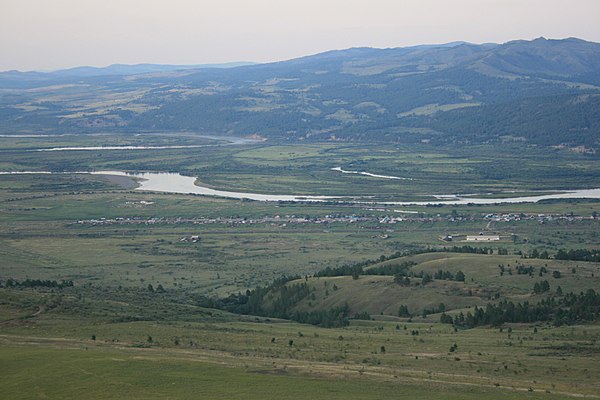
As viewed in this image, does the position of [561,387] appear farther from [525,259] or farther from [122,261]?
[122,261]

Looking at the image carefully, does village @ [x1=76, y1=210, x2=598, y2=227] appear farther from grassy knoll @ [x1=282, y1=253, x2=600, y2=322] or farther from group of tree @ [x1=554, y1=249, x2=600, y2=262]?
grassy knoll @ [x1=282, y1=253, x2=600, y2=322]

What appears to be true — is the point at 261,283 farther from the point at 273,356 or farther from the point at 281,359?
the point at 281,359

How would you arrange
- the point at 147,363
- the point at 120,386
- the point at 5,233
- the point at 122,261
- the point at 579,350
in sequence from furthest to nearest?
the point at 5,233
the point at 122,261
the point at 579,350
the point at 147,363
the point at 120,386

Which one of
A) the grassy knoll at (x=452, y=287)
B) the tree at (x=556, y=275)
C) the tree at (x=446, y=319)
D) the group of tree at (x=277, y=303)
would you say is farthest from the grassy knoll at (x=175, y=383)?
the tree at (x=556, y=275)

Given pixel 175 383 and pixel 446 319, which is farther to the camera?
pixel 446 319

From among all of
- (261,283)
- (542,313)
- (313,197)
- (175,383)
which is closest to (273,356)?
(175,383)

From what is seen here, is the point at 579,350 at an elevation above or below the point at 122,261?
above

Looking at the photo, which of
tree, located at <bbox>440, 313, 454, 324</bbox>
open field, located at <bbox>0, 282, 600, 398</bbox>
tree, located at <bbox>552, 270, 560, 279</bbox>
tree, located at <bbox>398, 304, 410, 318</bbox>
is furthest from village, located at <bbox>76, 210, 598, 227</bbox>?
open field, located at <bbox>0, 282, 600, 398</bbox>

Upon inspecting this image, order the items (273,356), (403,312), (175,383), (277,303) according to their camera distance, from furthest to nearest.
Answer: (277,303), (403,312), (273,356), (175,383)

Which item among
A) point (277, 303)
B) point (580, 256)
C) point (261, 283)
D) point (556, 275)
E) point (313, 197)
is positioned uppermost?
point (556, 275)

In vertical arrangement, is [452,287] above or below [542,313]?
below

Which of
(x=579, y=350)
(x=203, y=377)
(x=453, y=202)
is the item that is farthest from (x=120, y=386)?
(x=453, y=202)
